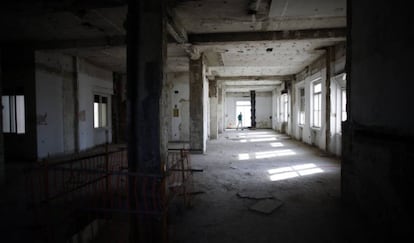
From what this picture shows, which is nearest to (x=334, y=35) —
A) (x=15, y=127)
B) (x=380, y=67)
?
(x=380, y=67)

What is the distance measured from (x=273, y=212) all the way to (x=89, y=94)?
918 cm

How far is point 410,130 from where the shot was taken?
8.00 feet

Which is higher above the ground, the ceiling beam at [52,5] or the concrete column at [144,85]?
the ceiling beam at [52,5]

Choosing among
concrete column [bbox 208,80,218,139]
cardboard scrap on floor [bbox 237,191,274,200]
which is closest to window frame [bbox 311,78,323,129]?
concrete column [bbox 208,80,218,139]

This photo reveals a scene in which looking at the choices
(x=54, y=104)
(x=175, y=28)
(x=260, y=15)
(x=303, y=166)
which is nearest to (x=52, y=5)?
(x=175, y=28)

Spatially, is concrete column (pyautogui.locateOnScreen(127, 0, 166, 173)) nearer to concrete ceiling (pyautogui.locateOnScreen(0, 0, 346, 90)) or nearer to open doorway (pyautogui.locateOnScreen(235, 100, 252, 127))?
concrete ceiling (pyautogui.locateOnScreen(0, 0, 346, 90))

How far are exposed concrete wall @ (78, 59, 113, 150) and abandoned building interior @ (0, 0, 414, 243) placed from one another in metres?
0.09

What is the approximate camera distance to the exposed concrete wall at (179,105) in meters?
13.0

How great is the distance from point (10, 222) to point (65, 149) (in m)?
5.87

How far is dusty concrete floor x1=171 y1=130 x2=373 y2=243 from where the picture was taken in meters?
3.13

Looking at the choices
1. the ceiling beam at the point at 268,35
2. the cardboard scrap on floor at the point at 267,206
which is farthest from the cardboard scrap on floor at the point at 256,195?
the ceiling beam at the point at 268,35

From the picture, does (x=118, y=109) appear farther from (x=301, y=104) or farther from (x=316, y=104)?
(x=301, y=104)

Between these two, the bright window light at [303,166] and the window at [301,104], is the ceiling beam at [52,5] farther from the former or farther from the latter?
the window at [301,104]

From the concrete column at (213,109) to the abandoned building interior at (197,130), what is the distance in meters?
4.25
